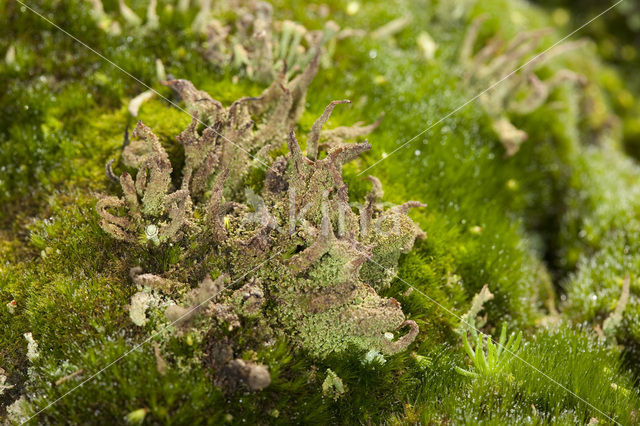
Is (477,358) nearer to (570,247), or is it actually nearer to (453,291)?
(453,291)

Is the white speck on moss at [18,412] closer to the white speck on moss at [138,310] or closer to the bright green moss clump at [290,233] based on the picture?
the bright green moss clump at [290,233]

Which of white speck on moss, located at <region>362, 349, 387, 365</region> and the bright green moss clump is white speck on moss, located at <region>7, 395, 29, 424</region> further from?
white speck on moss, located at <region>362, 349, 387, 365</region>

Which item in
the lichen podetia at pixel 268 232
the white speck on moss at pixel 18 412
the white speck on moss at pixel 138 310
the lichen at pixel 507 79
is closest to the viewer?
the white speck on moss at pixel 18 412

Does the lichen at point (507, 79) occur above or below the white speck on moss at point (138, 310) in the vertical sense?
above

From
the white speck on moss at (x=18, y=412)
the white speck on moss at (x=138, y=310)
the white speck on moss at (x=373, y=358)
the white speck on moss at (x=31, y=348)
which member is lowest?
the white speck on moss at (x=18, y=412)

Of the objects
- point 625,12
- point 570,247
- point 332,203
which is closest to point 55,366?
point 332,203

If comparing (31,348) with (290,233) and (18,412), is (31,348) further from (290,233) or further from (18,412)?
(290,233)

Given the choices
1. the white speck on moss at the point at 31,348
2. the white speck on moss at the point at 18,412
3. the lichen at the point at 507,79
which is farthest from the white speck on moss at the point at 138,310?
the lichen at the point at 507,79

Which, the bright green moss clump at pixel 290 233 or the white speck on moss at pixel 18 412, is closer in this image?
the white speck on moss at pixel 18 412

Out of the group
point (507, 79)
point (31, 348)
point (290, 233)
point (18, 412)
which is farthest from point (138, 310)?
point (507, 79)
